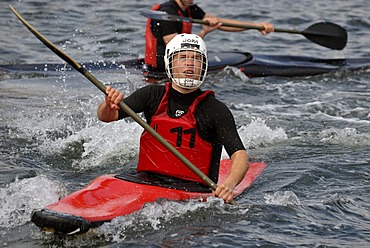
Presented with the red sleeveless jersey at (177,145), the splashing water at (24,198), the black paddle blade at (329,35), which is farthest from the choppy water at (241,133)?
the black paddle blade at (329,35)

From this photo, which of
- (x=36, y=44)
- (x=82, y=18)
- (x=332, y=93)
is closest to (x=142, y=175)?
(x=332, y=93)

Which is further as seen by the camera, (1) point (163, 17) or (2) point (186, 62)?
(1) point (163, 17)

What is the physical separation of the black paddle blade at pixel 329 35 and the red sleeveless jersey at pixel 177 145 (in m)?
5.72

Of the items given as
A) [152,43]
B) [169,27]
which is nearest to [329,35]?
[169,27]

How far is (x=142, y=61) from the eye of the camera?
11.6 m

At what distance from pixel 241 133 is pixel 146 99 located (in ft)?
9.54

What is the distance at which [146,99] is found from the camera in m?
5.47

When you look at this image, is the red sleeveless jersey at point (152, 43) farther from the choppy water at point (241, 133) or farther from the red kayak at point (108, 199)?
the red kayak at point (108, 199)

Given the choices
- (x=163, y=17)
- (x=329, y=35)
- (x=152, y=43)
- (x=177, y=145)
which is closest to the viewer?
(x=177, y=145)

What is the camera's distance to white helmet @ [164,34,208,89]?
5.26 meters

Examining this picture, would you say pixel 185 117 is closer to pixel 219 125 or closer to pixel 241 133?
pixel 219 125

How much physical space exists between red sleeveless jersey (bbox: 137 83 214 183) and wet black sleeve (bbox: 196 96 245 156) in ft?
0.16

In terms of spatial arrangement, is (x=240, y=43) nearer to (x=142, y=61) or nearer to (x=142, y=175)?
(x=142, y=61)

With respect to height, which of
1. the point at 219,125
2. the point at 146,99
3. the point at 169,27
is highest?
the point at 146,99
